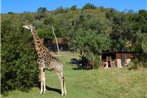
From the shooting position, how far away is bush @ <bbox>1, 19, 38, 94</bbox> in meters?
16.0

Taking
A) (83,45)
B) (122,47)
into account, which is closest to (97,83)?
(83,45)

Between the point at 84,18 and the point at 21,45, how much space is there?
48552 mm

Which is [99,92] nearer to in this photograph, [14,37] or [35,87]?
[35,87]

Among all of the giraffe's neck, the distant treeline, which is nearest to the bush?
the distant treeline

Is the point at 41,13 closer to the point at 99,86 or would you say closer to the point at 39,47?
the point at 99,86

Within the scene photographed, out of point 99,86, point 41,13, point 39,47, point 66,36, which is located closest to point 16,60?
point 39,47

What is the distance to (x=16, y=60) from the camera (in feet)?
53.4

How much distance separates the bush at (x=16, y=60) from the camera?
52.4ft

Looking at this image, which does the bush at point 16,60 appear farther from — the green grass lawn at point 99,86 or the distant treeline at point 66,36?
the green grass lawn at point 99,86

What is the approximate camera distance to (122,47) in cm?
5303

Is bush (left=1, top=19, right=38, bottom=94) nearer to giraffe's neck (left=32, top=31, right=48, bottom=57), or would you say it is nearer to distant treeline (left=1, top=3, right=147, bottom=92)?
distant treeline (left=1, top=3, right=147, bottom=92)

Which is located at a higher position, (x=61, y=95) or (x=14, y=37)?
(x=14, y=37)

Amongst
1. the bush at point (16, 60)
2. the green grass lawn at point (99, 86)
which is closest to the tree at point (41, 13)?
the green grass lawn at point (99, 86)

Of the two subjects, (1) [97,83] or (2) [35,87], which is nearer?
(2) [35,87]
